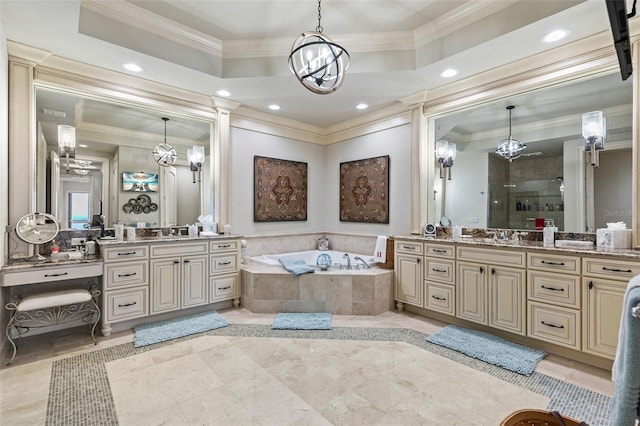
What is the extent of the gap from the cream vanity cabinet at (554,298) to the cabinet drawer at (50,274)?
3.98 metres

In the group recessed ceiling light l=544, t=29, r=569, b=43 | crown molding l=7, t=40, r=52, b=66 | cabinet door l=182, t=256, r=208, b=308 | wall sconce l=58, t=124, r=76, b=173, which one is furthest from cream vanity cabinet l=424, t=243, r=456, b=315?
crown molding l=7, t=40, r=52, b=66

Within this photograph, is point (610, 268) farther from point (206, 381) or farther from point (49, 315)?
point (49, 315)

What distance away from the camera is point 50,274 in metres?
2.71

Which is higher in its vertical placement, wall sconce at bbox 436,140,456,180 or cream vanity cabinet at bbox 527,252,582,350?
wall sconce at bbox 436,140,456,180

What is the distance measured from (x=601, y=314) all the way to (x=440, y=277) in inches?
52.5

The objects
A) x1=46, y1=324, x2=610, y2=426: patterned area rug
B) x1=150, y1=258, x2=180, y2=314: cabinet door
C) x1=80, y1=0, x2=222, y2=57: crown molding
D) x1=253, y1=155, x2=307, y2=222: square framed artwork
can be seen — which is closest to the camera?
x1=46, y1=324, x2=610, y2=426: patterned area rug

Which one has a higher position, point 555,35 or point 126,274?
point 555,35

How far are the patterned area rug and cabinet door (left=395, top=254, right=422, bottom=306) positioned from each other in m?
0.61

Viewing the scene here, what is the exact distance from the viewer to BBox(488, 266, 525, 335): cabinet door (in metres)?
2.81

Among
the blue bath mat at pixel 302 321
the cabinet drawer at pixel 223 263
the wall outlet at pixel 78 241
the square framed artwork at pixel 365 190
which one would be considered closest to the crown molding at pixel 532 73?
the square framed artwork at pixel 365 190

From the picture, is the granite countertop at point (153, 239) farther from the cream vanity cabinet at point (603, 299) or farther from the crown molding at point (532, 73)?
the cream vanity cabinet at point (603, 299)

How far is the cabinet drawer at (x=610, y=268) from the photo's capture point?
2.26 metres

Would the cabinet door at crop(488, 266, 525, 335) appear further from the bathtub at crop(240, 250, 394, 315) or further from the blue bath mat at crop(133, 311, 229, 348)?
the blue bath mat at crop(133, 311, 229, 348)

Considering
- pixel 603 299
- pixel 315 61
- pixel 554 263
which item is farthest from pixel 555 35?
pixel 603 299
